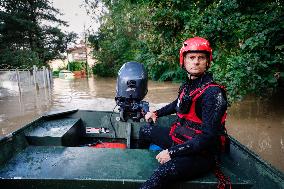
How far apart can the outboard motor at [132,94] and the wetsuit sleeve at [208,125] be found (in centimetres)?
147

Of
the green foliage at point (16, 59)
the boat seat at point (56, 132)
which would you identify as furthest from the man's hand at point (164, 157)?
the green foliage at point (16, 59)

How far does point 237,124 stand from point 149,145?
6030mm

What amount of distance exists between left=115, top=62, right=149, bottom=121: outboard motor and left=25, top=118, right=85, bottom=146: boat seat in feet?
2.52

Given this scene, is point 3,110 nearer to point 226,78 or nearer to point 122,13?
point 226,78

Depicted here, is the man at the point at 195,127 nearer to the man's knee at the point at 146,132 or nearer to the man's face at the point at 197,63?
the man's face at the point at 197,63

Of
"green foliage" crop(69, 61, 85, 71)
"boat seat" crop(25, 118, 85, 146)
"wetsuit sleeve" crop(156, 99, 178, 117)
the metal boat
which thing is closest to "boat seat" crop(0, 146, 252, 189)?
the metal boat

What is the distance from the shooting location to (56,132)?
3904mm

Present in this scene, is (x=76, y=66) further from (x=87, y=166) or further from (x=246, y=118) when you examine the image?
(x=87, y=166)

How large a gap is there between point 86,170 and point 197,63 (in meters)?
1.42

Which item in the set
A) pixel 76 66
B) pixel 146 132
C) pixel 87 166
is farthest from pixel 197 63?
pixel 76 66

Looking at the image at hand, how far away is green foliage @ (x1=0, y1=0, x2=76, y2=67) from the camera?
2464cm

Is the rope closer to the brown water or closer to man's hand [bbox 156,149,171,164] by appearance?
man's hand [bbox 156,149,171,164]

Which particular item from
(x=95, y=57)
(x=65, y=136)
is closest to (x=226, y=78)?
(x=65, y=136)

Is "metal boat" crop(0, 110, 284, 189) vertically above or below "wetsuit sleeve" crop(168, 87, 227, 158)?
below
